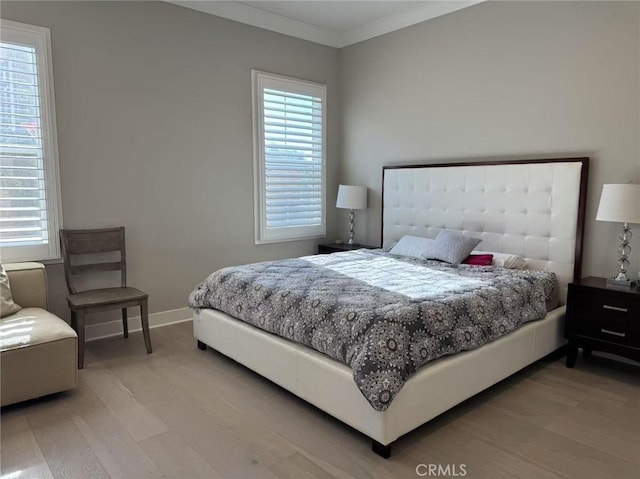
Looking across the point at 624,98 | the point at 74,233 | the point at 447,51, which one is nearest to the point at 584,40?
the point at 624,98

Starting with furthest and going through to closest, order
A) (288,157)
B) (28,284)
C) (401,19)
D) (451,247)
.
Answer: (288,157), (401,19), (451,247), (28,284)

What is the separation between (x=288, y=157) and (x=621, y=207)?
124 inches

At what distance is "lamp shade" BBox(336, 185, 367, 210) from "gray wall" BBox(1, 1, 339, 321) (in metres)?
0.92

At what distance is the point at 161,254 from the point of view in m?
4.11

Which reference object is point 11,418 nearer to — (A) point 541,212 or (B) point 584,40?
(A) point 541,212

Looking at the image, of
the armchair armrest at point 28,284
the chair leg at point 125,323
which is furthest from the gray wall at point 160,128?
the armchair armrest at point 28,284

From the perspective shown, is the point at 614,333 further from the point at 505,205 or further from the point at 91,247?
the point at 91,247

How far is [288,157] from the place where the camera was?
4.93 meters

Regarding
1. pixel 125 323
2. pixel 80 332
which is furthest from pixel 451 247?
pixel 80 332

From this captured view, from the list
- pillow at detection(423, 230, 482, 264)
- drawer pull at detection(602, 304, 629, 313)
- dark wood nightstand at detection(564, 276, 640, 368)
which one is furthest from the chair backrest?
drawer pull at detection(602, 304, 629, 313)

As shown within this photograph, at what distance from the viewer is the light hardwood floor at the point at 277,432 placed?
2062 mm

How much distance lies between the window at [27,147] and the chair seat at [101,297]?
1.54ft

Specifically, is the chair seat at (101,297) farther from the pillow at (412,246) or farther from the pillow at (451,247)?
the pillow at (451,247)

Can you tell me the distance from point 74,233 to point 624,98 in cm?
424
